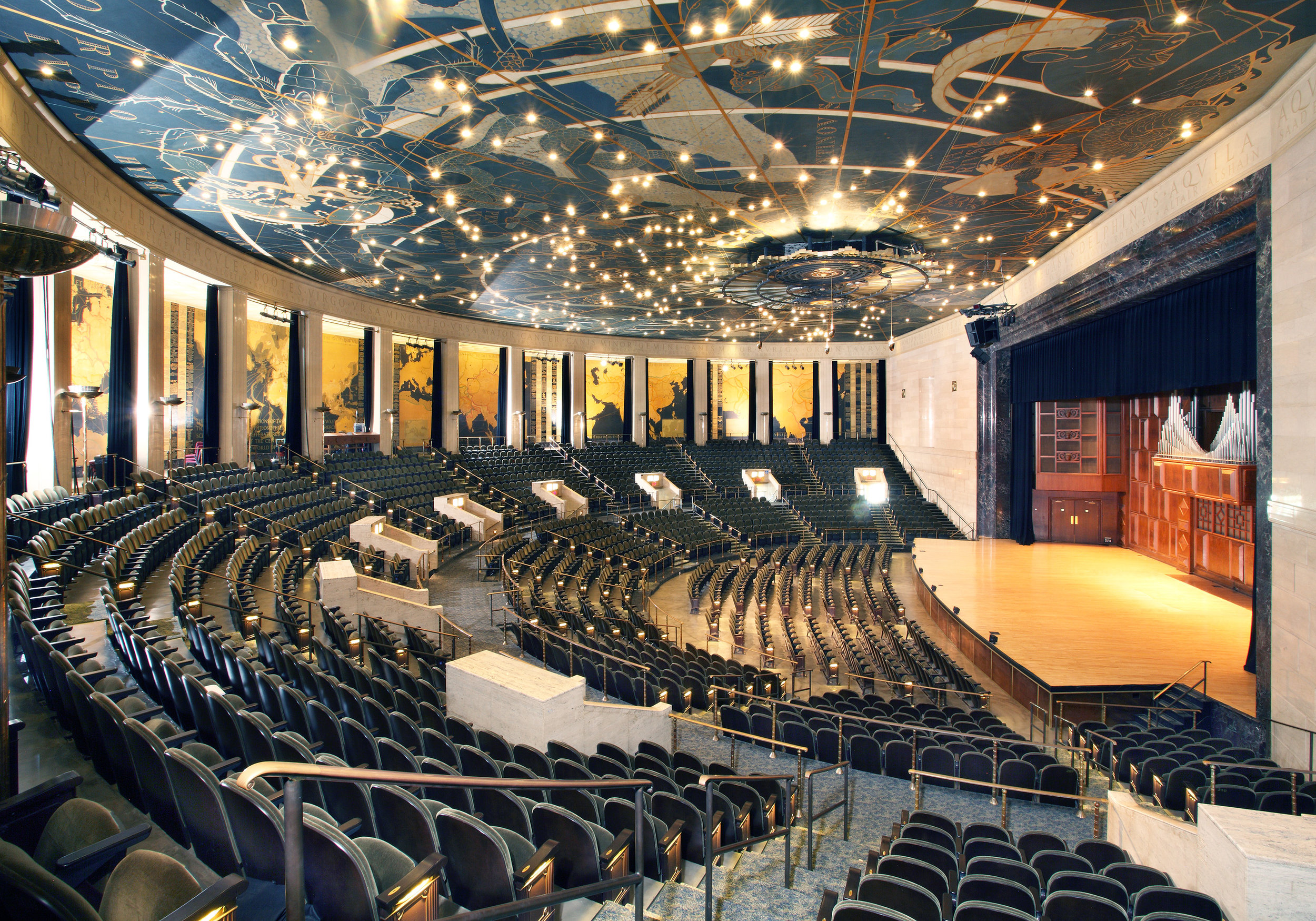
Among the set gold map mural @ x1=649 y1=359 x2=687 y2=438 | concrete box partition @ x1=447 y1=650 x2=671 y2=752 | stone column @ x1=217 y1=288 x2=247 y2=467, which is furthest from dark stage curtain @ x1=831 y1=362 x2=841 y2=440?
concrete box partition @ x1=447 y1=650 x2=671 y2=752

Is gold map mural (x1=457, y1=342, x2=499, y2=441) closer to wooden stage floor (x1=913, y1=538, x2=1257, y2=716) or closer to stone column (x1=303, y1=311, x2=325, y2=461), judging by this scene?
stone column (x1=303, y1=311, x2=325, y2=461)

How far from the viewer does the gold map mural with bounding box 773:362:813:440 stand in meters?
35.1

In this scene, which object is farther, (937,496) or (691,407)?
(691,407)

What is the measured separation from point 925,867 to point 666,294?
19157 mm

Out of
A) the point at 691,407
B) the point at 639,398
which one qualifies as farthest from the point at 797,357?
the point at 639,398

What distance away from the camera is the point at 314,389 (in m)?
→ 19.5

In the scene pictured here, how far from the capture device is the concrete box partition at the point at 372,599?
35.3 feet

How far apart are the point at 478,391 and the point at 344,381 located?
6.15 m

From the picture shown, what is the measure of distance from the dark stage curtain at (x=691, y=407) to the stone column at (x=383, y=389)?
49.3 feet

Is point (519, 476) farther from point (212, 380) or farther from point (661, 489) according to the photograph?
point (212, 380)

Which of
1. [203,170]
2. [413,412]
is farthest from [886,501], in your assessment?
[203,170]

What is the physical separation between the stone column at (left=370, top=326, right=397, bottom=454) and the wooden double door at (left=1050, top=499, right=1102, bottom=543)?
22427mm

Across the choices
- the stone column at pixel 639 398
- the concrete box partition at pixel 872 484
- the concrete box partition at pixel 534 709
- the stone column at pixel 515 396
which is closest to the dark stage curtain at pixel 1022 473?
the concrete box partition at pixel 872 484

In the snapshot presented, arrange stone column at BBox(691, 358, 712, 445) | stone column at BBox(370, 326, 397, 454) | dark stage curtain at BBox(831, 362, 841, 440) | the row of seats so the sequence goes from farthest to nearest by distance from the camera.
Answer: dark stage curtain at BBox(831, 362, 841, 440), stone column at BBox(691, 358, 712, 445), stone column at BBox(370, 326, 397, 454), the row of seats
